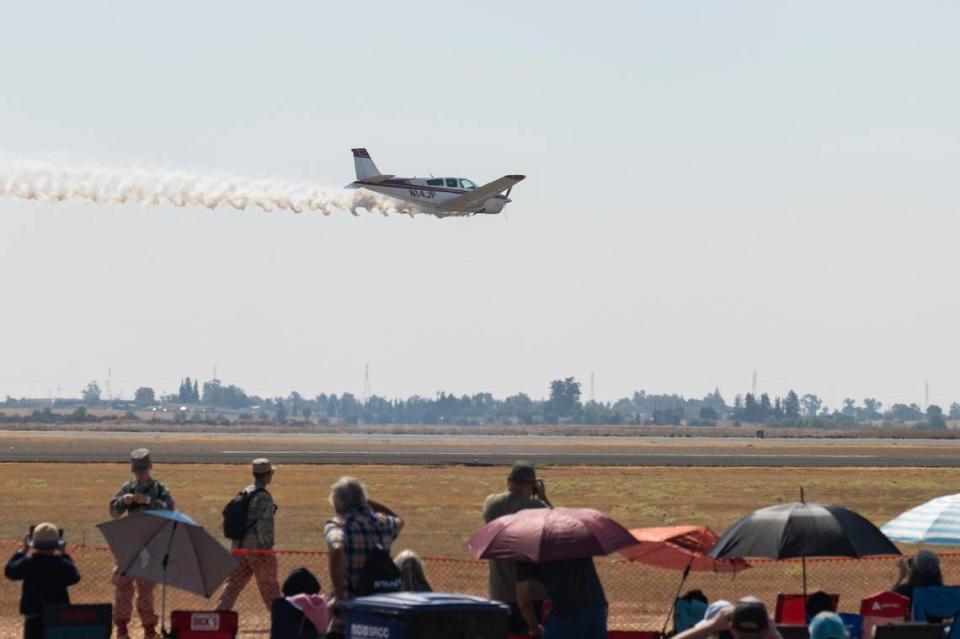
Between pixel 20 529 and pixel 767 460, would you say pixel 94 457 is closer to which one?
pixel 767 460

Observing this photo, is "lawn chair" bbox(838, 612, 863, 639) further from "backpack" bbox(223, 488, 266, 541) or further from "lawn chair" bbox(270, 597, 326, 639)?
"backpack" bbox(223, 488, 266, 541)

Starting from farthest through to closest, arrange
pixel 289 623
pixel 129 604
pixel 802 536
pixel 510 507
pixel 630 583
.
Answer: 1. pixel 630 583
2. pixel 129 604
3. pixel 802 536
4. pixel 510 507
5. pixel 289 623

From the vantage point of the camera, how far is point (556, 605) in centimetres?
1259

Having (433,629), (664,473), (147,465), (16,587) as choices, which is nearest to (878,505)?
(664,473)

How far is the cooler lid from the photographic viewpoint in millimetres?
10570

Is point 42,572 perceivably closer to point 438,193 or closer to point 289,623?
point 289,623

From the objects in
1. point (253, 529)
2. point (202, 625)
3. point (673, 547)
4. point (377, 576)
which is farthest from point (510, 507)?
point (253, 529)

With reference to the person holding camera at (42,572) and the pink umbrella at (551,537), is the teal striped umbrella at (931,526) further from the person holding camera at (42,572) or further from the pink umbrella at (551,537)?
the person holding camera at (42,572)

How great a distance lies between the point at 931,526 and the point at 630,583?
810cm

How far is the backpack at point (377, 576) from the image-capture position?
40.2ft

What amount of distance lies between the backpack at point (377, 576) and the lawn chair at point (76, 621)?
2424mm

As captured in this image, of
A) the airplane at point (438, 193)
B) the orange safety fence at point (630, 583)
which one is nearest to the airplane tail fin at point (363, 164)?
the airplane at point (438, 193)

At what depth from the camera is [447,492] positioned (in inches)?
1807

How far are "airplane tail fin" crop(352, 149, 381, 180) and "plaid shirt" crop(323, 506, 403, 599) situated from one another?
6330 cm
